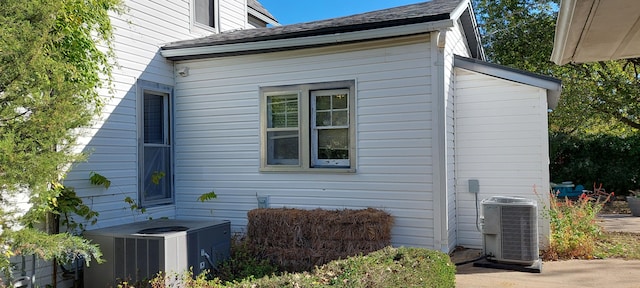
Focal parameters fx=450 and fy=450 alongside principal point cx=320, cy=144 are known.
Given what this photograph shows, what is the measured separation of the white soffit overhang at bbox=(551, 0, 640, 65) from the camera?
5.80 ft

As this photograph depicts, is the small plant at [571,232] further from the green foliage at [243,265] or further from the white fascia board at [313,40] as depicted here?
the green foliage at [243,265]

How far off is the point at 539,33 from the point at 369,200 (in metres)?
11.6

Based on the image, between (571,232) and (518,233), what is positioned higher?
(518,233)

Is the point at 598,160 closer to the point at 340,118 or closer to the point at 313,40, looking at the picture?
the point at 340,118

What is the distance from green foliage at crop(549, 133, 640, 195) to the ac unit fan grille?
10337mm

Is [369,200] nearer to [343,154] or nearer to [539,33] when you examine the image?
[343,154]

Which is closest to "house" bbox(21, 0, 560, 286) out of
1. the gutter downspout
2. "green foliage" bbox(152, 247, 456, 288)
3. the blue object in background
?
the gutter downspout

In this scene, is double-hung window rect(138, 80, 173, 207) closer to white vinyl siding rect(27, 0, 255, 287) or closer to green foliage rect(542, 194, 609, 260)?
white vinyl siding rect(27, 0, 255, 287)

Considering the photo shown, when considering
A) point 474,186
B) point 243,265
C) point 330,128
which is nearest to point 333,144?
point 330,128

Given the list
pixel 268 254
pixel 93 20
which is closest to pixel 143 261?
pixel 268 254

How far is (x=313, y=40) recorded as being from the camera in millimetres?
6613

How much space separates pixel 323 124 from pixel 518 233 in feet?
10.3

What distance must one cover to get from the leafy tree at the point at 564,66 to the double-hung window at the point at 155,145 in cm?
1185

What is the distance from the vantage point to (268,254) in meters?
6.48
